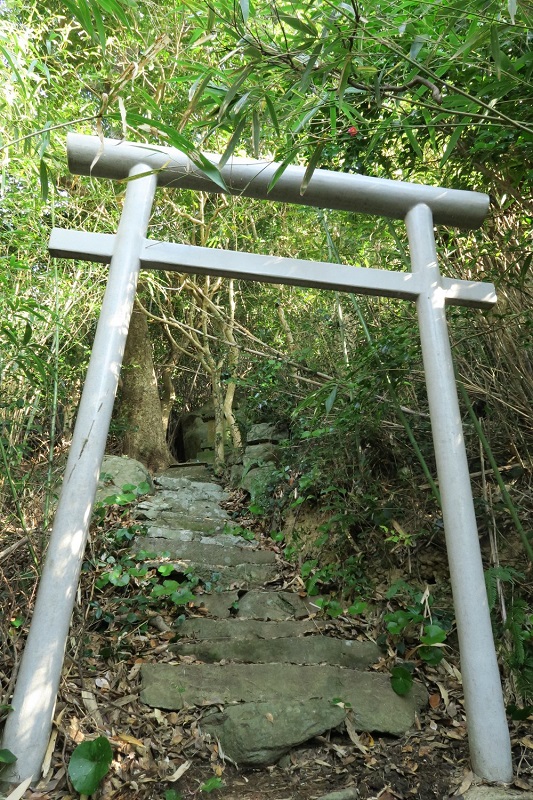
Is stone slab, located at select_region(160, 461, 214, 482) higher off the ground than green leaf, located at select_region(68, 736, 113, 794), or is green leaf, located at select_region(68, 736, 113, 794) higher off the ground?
stone slab, located at select_region(160, 461, 214, 482)

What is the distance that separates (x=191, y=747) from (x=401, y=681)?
35.7 inches

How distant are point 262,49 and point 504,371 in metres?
1.89

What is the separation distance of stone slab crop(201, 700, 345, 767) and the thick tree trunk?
4.80 meters

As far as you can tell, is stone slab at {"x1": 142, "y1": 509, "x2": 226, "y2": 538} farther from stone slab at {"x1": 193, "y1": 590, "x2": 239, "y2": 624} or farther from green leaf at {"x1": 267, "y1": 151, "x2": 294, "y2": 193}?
green leaf at {"x1": 267, "y1": 151, "x2": 294, "y2": 193}

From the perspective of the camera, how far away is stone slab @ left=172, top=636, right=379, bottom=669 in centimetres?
263

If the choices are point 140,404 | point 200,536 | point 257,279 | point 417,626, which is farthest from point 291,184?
point 140,404

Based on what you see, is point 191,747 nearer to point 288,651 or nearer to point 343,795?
point 343,795

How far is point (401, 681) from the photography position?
2.37m

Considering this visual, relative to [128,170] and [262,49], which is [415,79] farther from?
[128,170]

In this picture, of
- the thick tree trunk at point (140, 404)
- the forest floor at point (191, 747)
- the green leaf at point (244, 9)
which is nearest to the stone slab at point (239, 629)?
the forest floor at point (191, 747)

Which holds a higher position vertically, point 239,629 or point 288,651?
point 239,629

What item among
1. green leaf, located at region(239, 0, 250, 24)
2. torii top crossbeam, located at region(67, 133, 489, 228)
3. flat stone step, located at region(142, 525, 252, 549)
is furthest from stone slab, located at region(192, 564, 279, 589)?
green leaf, located at region(239, 0, 250, 24)

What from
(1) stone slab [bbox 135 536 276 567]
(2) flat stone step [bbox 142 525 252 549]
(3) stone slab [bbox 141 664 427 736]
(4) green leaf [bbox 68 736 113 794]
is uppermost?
(2) flat stone step [bbox 142 525 252 549]

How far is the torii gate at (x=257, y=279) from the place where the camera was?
1.83 meters
